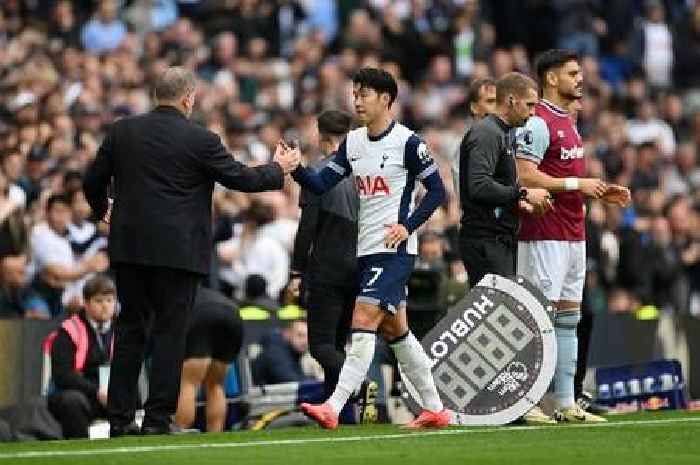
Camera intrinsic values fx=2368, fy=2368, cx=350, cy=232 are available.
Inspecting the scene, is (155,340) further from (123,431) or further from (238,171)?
(238,171)

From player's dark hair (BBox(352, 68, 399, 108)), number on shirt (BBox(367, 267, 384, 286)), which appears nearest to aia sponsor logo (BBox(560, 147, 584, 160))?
player's dark hair (BBox(352, 68, 399, 108))

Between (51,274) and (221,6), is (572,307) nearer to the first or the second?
(51,274)

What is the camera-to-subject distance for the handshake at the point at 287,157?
1388 centimetres

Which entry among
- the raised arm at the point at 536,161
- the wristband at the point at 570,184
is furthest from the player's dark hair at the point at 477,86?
the wristband at the point at 570,184

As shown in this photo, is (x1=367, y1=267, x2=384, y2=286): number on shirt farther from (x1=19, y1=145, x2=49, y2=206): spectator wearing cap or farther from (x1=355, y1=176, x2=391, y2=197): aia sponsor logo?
(x1=19, y1=145, x2=49, y2=206): spectator wearing cap

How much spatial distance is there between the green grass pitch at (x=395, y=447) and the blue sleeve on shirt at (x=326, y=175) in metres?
1.44

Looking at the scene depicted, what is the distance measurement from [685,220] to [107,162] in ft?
43.0

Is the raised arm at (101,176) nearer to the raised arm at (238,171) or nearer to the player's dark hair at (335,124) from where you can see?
the raised arm at (238,171)

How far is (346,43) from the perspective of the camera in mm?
27828

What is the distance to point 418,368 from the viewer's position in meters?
13.9

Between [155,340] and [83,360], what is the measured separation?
2.56 m

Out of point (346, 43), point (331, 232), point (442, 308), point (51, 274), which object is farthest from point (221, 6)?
point (331, 232)

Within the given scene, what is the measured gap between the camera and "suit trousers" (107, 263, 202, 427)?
45.2ft

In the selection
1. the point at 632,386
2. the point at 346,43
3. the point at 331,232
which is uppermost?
the point at 346,43
